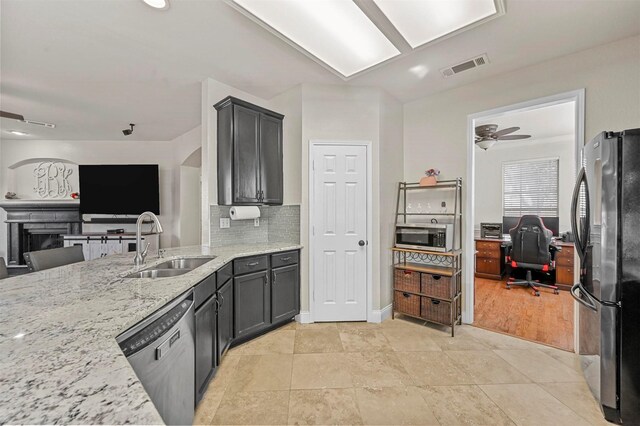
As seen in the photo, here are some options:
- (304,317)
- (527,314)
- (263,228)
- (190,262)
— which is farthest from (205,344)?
(527,314)

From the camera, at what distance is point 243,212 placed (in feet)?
10.3

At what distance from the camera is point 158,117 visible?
444 cm

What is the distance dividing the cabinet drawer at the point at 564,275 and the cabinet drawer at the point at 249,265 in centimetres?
483

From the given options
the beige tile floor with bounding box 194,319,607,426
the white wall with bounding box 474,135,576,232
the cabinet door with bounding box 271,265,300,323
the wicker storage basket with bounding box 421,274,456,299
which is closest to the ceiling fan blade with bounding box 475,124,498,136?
the white wall with bounding box 474,135,576,232

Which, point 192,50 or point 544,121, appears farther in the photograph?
point 544,121

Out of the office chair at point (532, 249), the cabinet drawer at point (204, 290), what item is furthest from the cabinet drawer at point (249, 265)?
the office chair at point (532, 249)

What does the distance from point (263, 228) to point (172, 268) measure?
135 centimetres

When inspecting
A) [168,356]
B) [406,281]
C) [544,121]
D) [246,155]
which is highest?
[544,121]

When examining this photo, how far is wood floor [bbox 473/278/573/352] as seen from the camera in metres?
2.87

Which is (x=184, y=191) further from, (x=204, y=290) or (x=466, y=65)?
(x=466, y=65)

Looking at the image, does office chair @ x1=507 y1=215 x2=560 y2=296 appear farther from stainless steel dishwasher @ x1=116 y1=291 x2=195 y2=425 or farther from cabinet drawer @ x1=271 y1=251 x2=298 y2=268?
stainless steel dishwasher @ x1=116 y1=291 x2=195 y2=425

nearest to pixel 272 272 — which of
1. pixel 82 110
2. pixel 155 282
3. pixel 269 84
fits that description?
pixel 155 282

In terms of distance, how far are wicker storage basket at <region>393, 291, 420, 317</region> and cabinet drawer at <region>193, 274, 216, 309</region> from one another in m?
2.16

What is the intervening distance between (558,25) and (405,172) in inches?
76.2
